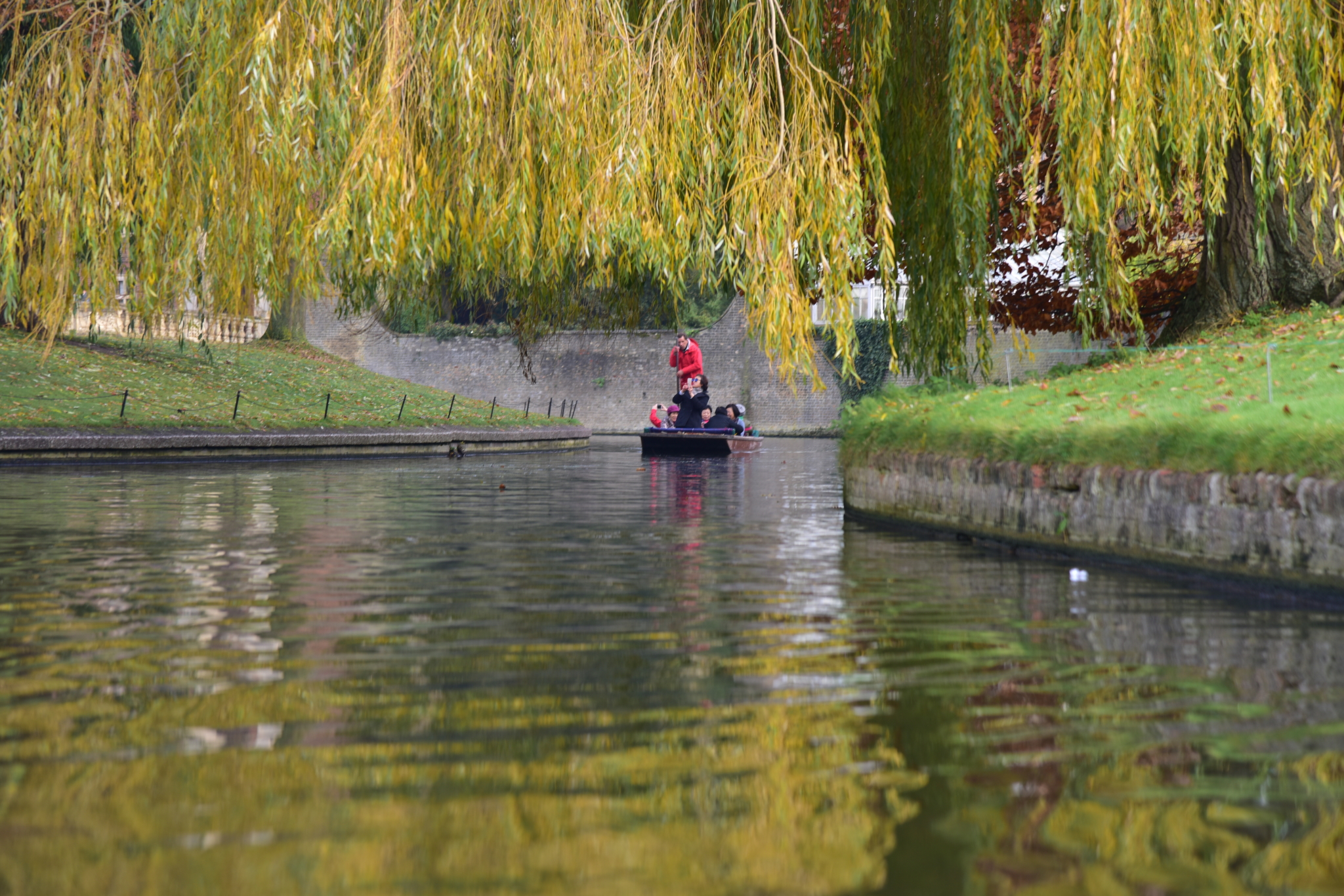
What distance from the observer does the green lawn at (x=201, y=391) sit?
1000 inches

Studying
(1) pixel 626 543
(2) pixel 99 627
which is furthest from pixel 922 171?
(2) pixel 99 627

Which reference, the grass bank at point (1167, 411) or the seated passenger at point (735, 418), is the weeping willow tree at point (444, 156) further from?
the seated passenger at point (735, 418)

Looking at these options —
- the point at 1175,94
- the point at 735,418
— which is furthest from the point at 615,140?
the point at 735,418

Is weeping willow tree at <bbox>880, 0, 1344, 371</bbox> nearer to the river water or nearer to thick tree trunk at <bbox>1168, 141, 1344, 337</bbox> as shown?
thick tree trunk at <bbox>1168, 141, 1344, 337</bbox>

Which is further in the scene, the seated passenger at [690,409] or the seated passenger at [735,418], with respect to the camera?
the seated passenger at [735,418]

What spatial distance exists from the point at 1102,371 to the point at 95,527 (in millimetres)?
8560

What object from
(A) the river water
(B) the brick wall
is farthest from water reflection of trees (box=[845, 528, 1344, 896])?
(B) the brick wall

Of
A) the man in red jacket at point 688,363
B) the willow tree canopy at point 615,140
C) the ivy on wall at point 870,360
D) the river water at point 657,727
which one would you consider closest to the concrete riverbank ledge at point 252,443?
the man in red jacket at point 688,363

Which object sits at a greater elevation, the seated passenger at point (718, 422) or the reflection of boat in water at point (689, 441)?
the seated passenger at point (718, 422)

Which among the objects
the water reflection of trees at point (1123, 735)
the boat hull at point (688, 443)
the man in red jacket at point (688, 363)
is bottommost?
the water reflection of trees at point (1123, 735)

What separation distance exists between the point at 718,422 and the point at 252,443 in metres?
8.38

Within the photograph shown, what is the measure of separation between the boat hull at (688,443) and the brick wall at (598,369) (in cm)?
1958

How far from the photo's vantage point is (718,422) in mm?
28688

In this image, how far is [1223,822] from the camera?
3729mm
